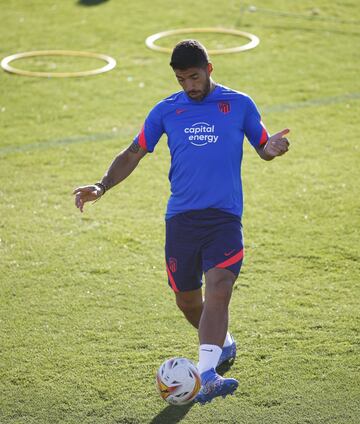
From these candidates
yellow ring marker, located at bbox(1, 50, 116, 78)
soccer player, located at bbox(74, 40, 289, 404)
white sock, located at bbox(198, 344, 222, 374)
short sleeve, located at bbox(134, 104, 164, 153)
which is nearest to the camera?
white sock, located at bbox(198, 344, 222, 374)

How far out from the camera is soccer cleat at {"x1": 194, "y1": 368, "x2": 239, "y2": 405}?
5414 mm

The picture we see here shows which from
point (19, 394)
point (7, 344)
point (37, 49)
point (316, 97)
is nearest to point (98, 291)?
point (7, 344)

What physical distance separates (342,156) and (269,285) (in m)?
3.78

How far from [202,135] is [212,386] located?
183 cm

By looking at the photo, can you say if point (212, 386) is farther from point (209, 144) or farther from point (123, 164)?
point (123, 164)

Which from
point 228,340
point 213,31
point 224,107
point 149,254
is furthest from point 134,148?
point 213,31

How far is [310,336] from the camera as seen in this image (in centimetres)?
684

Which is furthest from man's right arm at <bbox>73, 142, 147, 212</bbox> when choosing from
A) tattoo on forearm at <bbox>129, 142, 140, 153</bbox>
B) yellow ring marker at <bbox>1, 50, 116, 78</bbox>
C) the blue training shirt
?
yellow ring marker at <bbox>1, 50, 116, 78</bbox>

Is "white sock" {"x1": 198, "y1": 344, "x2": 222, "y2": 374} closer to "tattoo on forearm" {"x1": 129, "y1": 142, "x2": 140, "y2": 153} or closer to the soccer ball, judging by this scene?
the soccer ball

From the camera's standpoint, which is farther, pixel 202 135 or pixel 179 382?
pixel 202 135

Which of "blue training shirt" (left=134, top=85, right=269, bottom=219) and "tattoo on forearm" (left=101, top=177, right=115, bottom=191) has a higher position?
"blue training shirt" (left=134, top=85, right=269, bottom=219)

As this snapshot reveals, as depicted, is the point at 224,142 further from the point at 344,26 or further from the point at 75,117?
the point at 344,26

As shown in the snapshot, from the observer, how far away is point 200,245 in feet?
19.6

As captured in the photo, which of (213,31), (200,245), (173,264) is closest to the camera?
(200,245)
